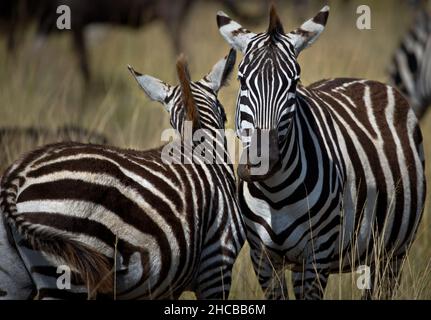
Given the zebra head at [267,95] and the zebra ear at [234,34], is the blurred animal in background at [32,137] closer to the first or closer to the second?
the zebra ear at [234,34]

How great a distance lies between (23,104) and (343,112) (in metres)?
5.10

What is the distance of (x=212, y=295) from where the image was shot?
16.5 feet

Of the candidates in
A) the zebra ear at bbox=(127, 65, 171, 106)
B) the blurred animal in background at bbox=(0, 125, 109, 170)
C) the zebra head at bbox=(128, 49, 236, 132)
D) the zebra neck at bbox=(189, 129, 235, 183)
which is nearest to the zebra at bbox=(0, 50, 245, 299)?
the zebra neck at bbox=(189, 129, 235, 183)

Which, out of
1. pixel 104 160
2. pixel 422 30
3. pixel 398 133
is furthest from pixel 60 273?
pixel 422 30

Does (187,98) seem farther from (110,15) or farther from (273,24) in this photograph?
(110,15)

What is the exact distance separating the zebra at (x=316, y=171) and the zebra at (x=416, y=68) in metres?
5.80

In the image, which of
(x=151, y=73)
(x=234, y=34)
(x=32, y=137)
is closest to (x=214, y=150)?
(x=234, y=34)

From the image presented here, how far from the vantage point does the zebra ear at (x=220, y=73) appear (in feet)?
18.6

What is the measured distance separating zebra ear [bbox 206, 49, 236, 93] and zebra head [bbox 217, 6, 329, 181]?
1.28 ft

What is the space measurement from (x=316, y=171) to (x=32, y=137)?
369cm

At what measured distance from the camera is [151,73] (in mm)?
12664

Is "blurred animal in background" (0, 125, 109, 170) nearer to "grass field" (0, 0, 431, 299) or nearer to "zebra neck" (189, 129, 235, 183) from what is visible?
"grass field" (0, 0, 431, 299)

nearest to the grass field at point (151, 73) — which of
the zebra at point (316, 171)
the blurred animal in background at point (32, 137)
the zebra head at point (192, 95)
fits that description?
the blurred animal in background at point (32, 137)

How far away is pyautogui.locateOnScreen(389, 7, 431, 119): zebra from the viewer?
12016 millimetres
